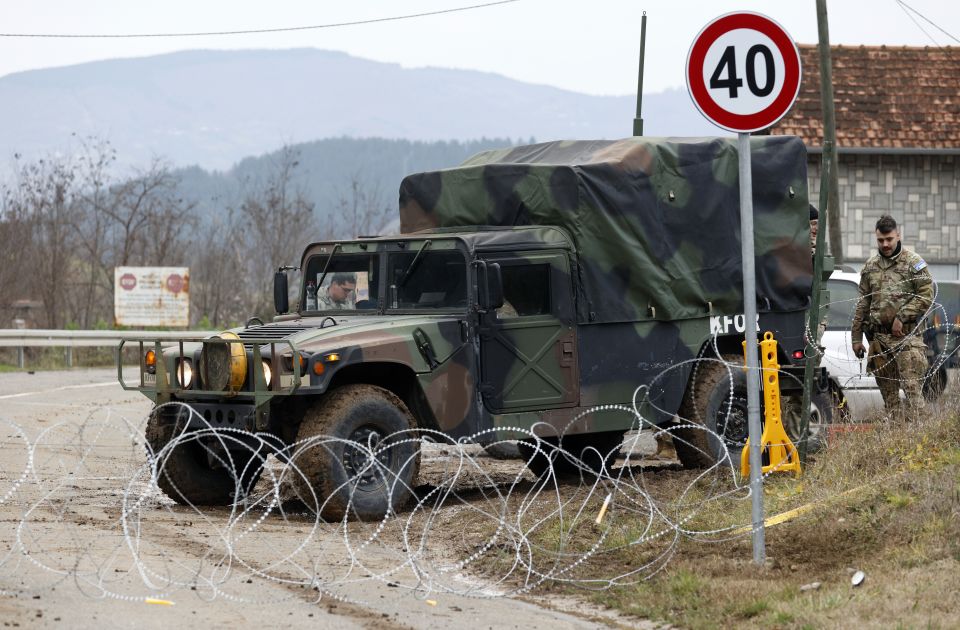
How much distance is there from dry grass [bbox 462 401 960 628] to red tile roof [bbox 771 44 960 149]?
19.1 metres

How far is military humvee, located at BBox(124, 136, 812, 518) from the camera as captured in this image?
33.0 feet

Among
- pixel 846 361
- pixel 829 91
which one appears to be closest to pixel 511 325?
pixel 846 361

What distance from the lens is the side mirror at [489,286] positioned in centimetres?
1051

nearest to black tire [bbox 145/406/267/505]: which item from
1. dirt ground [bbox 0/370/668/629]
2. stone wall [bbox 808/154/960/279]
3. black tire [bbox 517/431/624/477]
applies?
dirt ground [bbox 0/370/668/629]

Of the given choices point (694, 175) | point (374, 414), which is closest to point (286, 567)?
point (374, 414)

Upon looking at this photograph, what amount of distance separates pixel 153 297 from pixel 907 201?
16080mm

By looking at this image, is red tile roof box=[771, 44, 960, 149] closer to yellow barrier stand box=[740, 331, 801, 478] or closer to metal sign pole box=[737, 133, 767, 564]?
yellow barrier stand box=[740, 331, 801, 478]

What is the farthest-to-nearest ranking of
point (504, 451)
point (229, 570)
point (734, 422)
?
point (504, 451) < point (734, 422) < point (229, 570)

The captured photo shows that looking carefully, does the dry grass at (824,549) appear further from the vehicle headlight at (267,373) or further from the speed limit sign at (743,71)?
the speed limit sign at (743,71)

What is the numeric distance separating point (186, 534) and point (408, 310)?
2.53 metres

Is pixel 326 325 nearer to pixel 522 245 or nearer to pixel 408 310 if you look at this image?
pixel 408 310

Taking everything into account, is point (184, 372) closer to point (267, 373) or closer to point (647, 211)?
point (267, 373)

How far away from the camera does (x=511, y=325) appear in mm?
10883

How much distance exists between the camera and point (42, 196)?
3934 centimetres
